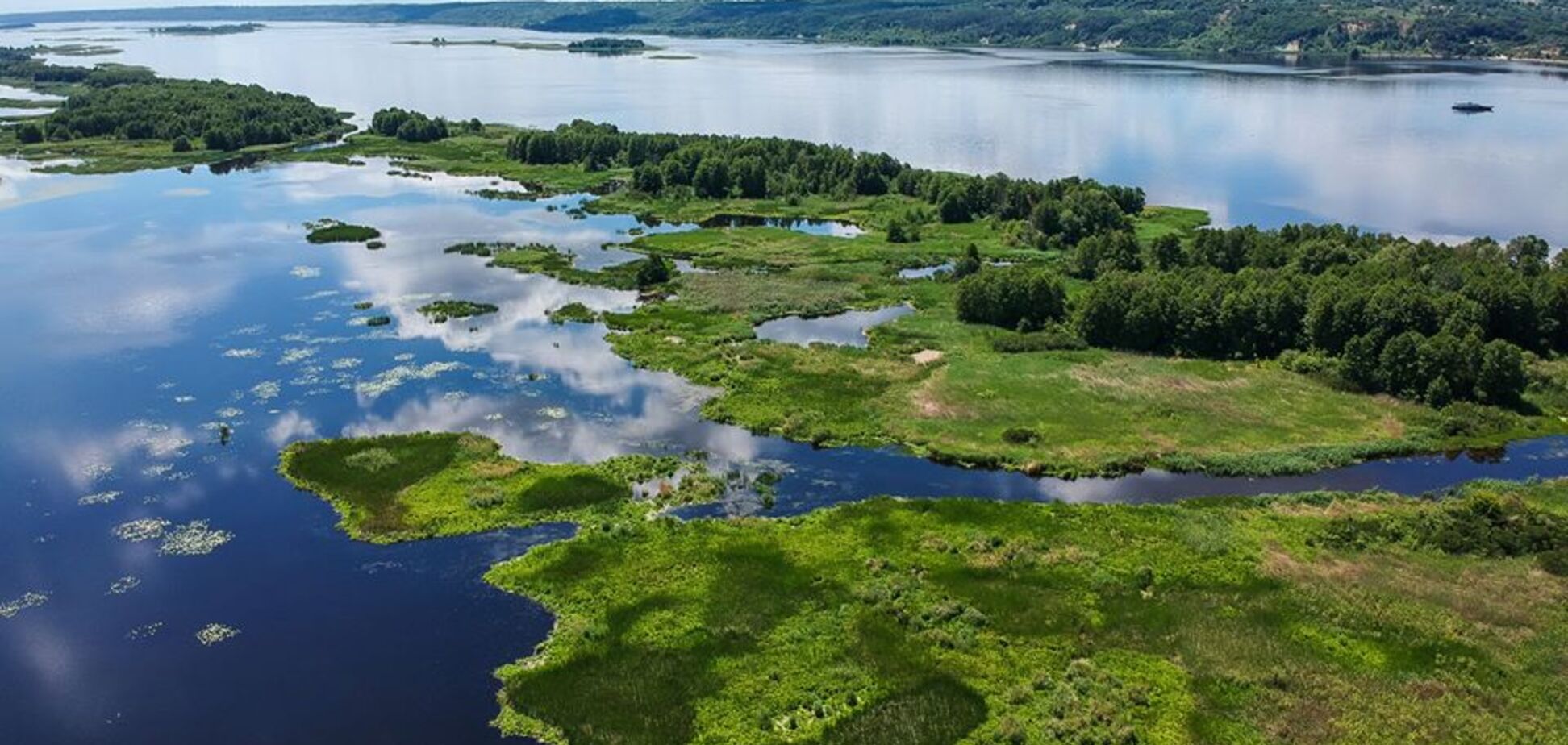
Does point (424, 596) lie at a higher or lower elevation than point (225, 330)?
lower

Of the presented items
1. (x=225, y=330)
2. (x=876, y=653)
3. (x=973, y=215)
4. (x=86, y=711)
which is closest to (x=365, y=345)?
(x=225, y=330)

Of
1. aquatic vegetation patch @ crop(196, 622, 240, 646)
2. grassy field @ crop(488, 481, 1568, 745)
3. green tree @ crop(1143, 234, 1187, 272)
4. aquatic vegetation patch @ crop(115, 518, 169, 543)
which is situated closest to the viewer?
grassy field @ crop(488, 481, 1568, 745)

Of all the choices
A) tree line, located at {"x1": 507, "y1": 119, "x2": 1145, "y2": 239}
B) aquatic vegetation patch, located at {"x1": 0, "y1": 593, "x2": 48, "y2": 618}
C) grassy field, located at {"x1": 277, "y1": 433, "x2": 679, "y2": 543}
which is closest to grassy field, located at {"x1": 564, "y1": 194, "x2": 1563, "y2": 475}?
grassy field, located at {"x1": 277, "y1": 433, "x2": 679, "y2": 543}

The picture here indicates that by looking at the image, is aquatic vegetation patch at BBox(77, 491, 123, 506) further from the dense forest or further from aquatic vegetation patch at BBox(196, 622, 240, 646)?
the dense forest

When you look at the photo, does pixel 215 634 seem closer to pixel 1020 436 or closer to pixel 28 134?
pixel 1020 436

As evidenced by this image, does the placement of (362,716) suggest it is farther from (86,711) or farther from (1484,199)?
(1484,199)

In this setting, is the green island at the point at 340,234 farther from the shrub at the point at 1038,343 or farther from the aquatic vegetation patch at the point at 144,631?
the aquatic vegetation patch at the point at 144,631

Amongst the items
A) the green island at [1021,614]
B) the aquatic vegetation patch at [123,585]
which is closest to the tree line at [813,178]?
the green island at [1021,614]
